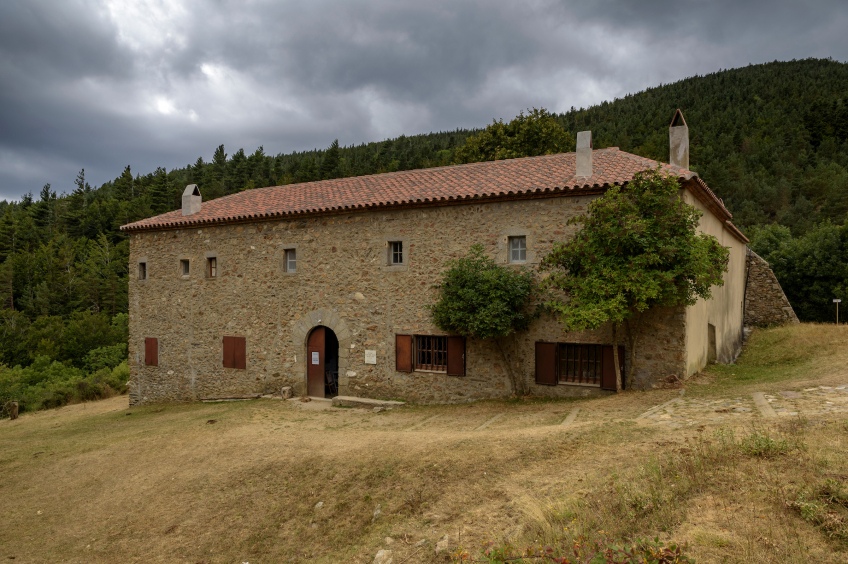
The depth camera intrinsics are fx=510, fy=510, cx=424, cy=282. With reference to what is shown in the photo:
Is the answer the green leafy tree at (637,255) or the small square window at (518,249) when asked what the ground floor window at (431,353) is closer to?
the small square window at (518,249)

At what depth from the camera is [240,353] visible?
664 inches

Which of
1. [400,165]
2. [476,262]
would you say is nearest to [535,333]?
[476,262]

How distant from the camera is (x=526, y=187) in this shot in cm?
1277

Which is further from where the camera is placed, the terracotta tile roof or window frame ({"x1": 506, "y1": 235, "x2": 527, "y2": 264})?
window frame ({"x1": 506, "y1": 235, "x2": 527, "y2": 264})

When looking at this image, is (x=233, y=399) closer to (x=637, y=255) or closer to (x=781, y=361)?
(x=637, y=255)

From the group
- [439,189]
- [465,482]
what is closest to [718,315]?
[439,189]

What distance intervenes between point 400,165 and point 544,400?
181ft

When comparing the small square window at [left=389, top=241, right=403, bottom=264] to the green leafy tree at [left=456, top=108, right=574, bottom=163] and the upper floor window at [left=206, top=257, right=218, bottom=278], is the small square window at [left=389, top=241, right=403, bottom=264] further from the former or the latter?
the green leafy tree at [left=456, top=108, right=574, bottom=163]

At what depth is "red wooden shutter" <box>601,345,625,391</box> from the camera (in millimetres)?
11984

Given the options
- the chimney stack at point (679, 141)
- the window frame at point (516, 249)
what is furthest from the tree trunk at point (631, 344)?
the chimney stack at point (679, 141)

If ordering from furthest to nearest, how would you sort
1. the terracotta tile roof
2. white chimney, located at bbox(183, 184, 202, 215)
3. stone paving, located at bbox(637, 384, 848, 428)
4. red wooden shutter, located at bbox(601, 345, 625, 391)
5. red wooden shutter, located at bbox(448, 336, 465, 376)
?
white chimney, located at bbox(183, 184, 202, 215) → red wooden shutter, located at bbox(448, 336, 465, 376) → the terracotta tile roof → red wooden shutter, located at bbox(601, 345, 625, 391) → stone paving, located at bbox(637, 384, 848, 428)

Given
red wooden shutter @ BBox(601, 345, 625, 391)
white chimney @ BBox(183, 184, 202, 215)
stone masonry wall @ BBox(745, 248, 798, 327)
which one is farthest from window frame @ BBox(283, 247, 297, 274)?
stone masonry wall @ BBox(745, 248, 798, 327)

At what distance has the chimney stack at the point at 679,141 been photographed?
14000mm

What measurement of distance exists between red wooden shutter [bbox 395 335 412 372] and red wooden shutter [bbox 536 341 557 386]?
11.7ft
